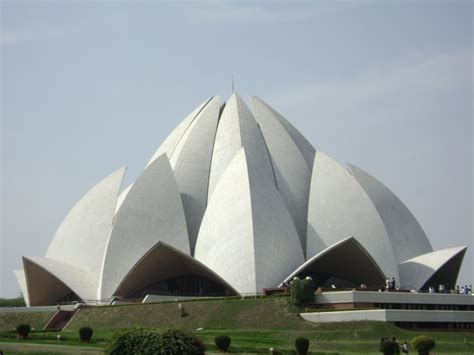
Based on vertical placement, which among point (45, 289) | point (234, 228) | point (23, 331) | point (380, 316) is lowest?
point (380, 316)

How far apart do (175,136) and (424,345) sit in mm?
30694

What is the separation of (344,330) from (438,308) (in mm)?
8577

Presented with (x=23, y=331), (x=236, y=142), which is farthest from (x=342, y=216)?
(x=23, y=331)

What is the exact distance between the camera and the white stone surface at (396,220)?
171 ft

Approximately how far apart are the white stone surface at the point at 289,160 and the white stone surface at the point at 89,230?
9.90 m

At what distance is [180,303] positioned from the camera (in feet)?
133

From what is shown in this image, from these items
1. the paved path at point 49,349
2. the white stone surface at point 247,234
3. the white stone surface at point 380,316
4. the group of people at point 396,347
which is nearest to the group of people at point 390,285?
the white stone surface at point 380,316

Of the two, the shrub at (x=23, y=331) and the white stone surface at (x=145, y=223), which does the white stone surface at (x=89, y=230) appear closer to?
the white stone surface at (x=145, y=223)

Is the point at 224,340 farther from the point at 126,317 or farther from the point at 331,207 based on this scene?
the point at 331,207

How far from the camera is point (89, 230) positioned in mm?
51438

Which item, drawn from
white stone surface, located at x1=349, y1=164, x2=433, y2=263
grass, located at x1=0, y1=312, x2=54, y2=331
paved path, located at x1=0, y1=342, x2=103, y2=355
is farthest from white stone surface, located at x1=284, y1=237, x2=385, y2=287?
paved path, located at x1=0, y1=342, x2=103, y2=355

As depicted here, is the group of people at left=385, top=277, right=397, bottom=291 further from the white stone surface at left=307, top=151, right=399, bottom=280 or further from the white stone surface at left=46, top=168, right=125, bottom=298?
the white stone surface at left=46, top=168, right=125, bottom=298

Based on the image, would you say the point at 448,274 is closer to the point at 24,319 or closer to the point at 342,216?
the point at 342,216

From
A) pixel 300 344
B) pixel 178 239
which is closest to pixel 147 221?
pixel 178 239
